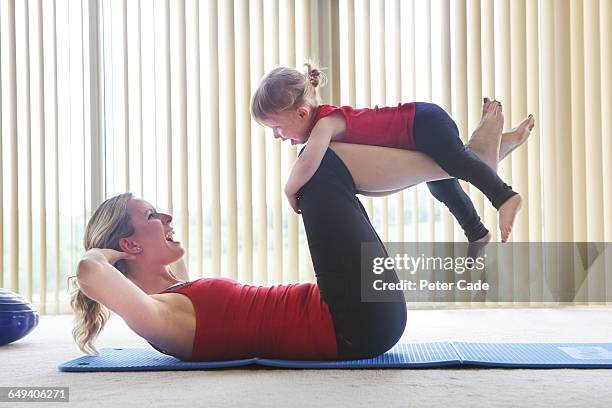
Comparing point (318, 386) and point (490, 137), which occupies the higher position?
point (490, 137)

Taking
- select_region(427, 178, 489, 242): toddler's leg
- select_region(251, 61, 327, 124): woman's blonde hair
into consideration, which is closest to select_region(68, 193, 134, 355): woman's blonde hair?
select_region(251, 61, 327, 124): woman's blonde hair

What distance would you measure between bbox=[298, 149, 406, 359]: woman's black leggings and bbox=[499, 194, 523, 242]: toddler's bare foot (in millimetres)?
301

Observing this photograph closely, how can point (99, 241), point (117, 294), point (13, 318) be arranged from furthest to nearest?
1. point (13, 318)
2. point (99, 241)
3. point (117, 294)

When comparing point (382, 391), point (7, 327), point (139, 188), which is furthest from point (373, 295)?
point (139, 188)

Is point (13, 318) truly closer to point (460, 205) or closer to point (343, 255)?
point (343, 255)

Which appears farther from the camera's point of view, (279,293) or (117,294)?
(279,293)

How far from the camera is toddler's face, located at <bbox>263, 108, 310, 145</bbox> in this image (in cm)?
205

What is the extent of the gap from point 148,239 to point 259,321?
38 cm

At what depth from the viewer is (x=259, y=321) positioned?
198 cm

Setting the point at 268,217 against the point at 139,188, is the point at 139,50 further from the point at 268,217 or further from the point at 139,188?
the point at 268,217

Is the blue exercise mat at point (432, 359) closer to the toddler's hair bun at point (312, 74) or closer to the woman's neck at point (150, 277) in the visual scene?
the woman's neck at point (150, 277)

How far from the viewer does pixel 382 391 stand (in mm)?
1644

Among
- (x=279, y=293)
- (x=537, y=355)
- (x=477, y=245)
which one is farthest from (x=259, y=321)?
(x=537, y=355)

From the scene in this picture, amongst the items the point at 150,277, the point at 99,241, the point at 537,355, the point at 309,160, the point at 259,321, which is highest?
the point at 309,160
